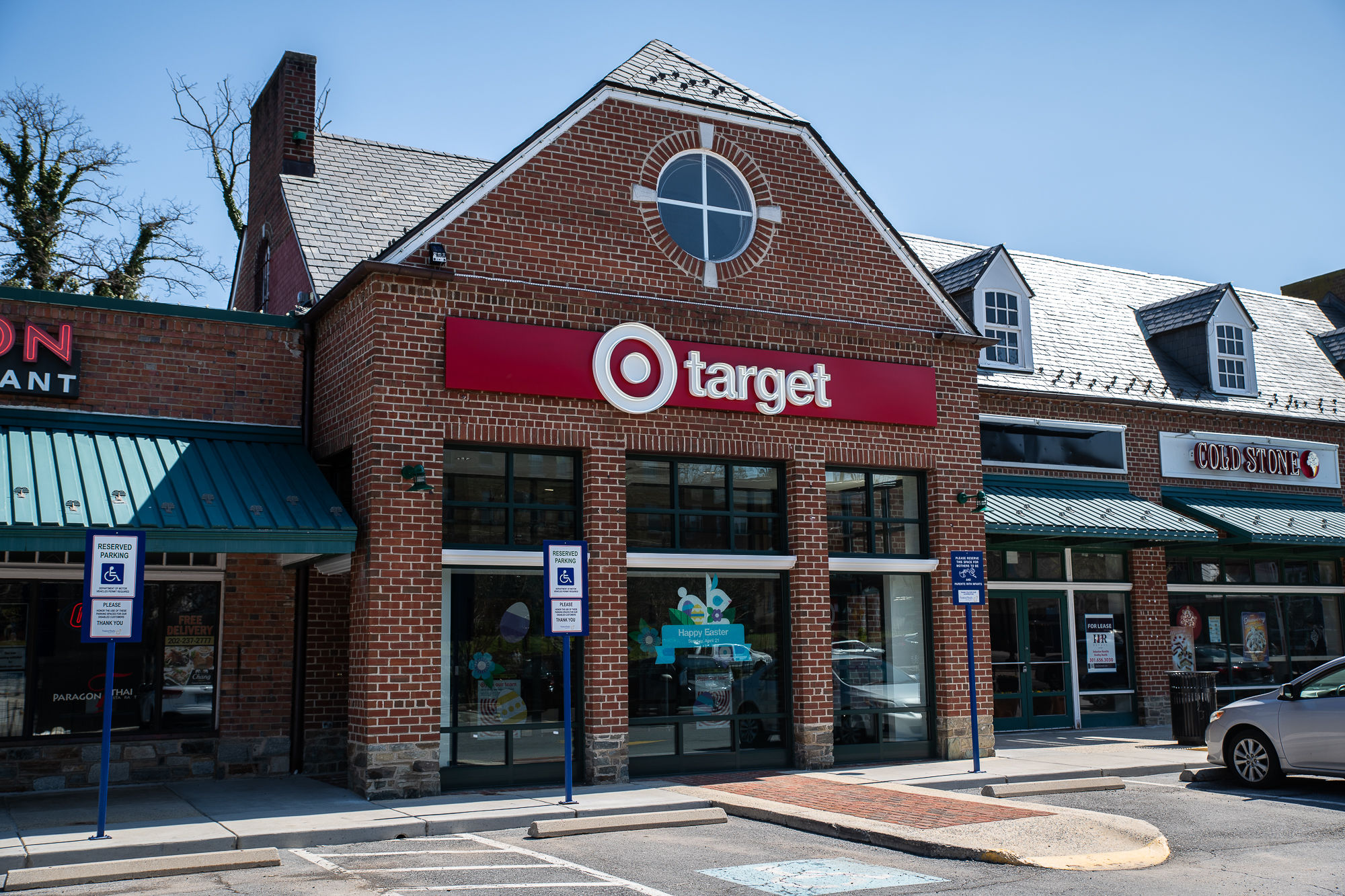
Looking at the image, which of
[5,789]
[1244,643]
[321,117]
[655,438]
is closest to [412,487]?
[655,438]

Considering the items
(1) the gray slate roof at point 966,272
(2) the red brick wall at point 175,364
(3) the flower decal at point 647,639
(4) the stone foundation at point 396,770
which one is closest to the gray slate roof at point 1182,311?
(1) the gray slate roof at point 966,272

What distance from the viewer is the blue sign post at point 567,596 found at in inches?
445

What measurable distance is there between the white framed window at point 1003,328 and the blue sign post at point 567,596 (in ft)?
36.6

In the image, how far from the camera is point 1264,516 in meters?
20.8

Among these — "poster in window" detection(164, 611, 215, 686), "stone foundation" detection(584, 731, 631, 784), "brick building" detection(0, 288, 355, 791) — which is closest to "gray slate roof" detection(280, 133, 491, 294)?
"brick building" detection(0, 288, 355, 791)

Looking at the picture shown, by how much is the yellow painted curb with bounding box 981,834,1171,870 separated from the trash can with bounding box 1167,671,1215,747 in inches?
307

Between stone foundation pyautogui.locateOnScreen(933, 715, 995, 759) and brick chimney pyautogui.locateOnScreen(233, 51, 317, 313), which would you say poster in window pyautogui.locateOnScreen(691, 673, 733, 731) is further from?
brick chimney pyautogui.locateOnScreen(233, 51, 317, 313)

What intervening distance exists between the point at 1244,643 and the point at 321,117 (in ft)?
84.3

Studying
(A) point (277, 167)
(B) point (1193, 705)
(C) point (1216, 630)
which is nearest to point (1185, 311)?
(C) point (1216, 630)

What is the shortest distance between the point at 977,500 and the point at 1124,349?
8.65 metres

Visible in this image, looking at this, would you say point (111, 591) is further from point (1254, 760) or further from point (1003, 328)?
point (1003, 328)

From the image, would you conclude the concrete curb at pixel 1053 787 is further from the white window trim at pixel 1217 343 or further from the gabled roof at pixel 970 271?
the white window trim at pixel 1217 343

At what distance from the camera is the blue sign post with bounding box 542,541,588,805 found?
37.1 ft

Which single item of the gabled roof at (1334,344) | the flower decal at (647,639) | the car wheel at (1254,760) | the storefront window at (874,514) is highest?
the gabled roof at (1334,344)
